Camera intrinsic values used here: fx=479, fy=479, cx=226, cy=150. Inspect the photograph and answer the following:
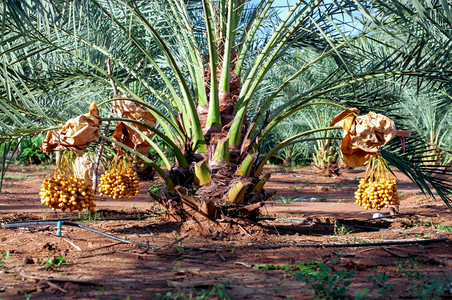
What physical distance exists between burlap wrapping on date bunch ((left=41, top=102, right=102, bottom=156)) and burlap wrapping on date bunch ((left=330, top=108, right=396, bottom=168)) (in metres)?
2.01

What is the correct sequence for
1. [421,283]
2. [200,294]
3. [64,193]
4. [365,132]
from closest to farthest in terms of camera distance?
1. [200,294]
2. [421,283]
3. [64,193]
4. [365,132]

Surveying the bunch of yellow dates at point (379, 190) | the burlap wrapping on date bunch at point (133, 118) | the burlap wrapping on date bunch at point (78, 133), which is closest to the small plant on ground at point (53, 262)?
the burlap wrapping on date bunch at point (78, 133)

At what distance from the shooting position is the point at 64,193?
3582 mm

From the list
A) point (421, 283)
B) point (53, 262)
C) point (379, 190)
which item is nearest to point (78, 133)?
point (53, 262)

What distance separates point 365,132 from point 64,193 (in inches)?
93.7

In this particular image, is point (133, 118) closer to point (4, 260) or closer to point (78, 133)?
point (78, 133)

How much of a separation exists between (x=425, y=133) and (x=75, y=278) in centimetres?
1502

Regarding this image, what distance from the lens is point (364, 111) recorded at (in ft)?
17.2

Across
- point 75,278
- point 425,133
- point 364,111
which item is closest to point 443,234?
point 364,111

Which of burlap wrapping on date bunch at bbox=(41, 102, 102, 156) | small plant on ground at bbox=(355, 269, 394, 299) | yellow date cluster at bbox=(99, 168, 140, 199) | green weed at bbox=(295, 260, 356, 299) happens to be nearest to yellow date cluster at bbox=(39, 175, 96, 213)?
burlap wrapping on date bunch at bbox=(41, 102, 102, 156)

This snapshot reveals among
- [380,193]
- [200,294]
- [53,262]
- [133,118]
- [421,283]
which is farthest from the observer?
[133,118]

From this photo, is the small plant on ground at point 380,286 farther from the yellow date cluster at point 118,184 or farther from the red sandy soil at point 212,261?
the yellow date cluster at point 118,184

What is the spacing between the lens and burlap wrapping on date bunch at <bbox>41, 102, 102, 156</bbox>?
132 inches

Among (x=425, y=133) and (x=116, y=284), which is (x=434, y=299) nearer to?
(x=116, y=284)
